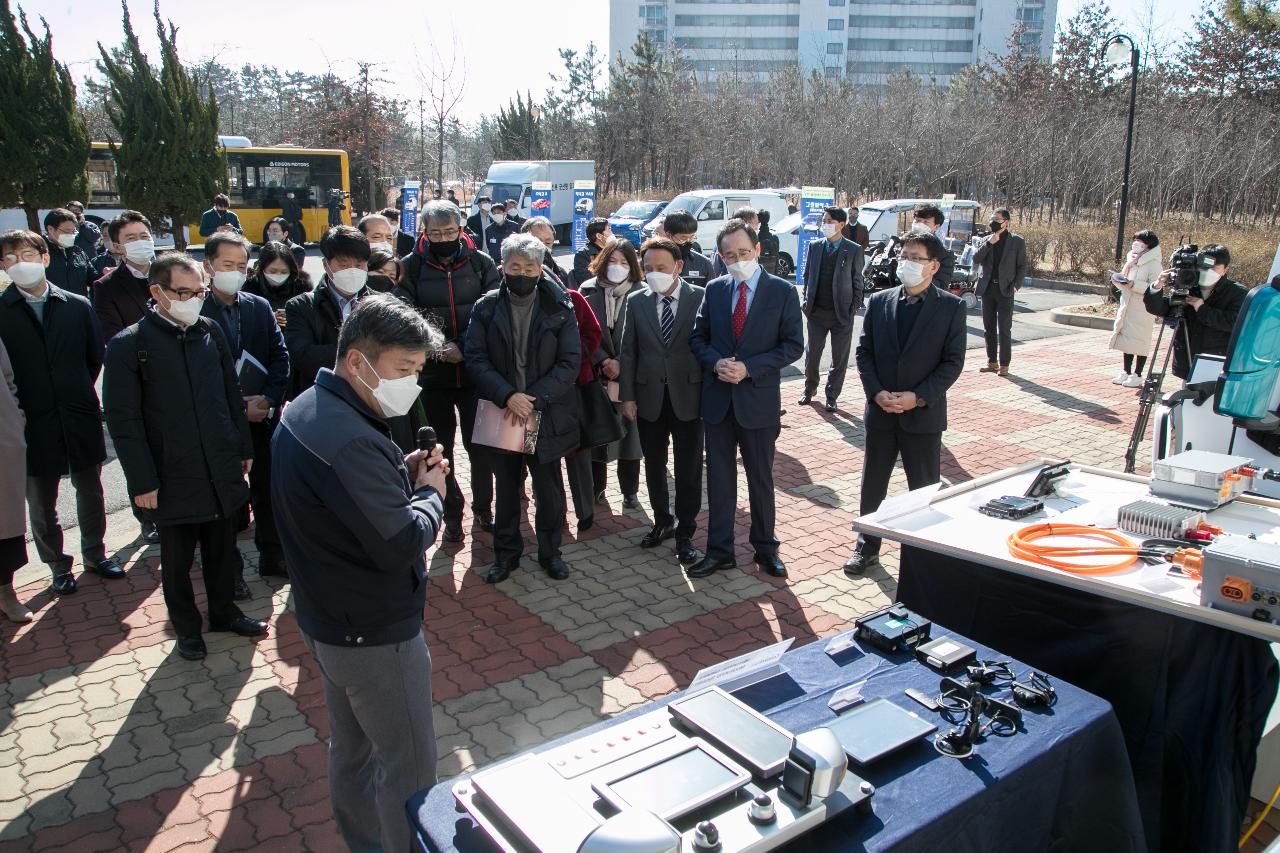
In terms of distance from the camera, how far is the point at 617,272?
5945 millimetres

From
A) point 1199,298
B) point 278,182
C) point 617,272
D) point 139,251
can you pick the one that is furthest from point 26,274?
point 278,182

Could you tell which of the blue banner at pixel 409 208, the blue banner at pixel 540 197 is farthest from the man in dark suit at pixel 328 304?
the blue banner at pixel 540 197

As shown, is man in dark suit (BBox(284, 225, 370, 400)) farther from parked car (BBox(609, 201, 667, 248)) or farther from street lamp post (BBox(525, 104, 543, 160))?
street lamp post (BBox(525, 104, 543, 160))

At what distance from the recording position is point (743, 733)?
198cm

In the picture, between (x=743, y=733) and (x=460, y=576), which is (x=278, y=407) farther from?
(x=743, y=733)

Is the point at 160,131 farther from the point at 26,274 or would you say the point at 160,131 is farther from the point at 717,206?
the point at 26,274

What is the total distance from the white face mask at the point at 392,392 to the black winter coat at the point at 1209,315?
619 centimetres

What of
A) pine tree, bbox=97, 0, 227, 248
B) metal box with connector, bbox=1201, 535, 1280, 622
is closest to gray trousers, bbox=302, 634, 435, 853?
metal box with connector, bbox=1201, 535, 1280, 622

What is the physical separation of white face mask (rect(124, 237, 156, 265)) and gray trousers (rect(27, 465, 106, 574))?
1.55 m

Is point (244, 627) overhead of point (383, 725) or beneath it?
beneath

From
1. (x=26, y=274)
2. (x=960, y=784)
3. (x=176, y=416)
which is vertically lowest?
(x=960, y=784)

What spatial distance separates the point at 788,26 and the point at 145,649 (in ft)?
334

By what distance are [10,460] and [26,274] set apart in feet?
3.51

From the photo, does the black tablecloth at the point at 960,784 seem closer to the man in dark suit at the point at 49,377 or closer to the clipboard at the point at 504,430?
the clipboard at the point at 504,430
